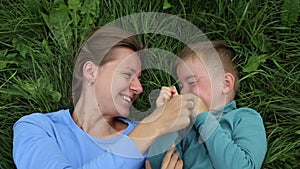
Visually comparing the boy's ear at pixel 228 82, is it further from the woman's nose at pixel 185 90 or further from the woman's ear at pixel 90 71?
the woman's ear at pixel 90 71

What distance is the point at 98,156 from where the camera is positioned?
1722 millimetres

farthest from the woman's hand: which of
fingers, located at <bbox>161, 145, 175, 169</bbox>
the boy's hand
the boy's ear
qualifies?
the boy's ear

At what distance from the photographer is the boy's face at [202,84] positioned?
1857mm

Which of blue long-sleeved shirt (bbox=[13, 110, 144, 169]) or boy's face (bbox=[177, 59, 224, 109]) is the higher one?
boy's face (bbox=[177, 59, 224, 109])

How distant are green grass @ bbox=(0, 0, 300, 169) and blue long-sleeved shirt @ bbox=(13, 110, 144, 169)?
0.92 feet

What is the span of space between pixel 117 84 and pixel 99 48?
15cm

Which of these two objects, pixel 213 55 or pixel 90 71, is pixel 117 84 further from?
pixel 213 55

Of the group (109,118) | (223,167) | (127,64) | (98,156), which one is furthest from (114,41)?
(223,167)

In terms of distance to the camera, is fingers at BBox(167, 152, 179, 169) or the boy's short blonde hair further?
the boy's short blonde hair

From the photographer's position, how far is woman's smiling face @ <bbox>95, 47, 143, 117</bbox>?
1836 mm

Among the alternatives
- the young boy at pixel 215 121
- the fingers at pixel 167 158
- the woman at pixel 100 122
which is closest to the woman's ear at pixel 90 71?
the woman at pixel 100 122

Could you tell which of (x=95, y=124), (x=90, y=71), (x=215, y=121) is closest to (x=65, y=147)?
(x=95, y=124)

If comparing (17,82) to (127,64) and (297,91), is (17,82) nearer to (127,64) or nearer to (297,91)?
(127,64)

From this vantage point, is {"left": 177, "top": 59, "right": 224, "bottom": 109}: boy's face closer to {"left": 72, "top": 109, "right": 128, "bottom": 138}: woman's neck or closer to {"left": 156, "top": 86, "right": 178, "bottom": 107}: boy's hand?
{"left": 156, "top": 86, "right": 178, "bottom": 107}: boy's hand
